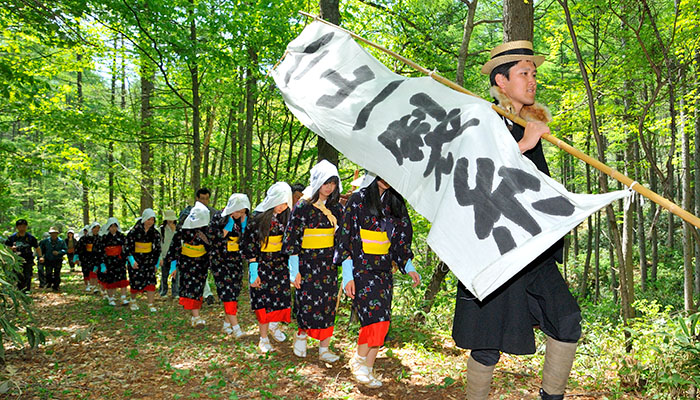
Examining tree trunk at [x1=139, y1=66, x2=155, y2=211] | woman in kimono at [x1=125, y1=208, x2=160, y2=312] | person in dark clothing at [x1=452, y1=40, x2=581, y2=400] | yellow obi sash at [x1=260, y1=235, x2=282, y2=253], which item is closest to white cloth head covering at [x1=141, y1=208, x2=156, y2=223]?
woman in kimono at [x1=125, y1=208, x2=160, y2=312]

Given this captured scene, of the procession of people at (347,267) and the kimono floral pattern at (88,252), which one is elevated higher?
the procession of people at (347,267)

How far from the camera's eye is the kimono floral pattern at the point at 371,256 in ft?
17.0

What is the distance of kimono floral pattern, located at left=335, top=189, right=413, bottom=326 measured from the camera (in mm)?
5176

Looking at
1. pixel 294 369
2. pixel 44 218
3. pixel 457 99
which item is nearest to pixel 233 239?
pixel 294 369

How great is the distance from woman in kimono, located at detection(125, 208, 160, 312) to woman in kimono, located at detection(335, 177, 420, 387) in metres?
7.29

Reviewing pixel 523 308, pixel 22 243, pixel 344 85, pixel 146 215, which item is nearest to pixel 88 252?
pixel 22 243

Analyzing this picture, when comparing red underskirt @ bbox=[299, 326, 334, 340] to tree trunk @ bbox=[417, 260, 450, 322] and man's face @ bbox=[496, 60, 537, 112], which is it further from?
man's face @ bbox=[496, 60, 537, 112]

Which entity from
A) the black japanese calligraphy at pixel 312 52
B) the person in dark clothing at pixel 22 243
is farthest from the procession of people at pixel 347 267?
the person in dark clothing at pixel 22 243

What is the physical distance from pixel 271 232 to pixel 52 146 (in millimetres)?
8755

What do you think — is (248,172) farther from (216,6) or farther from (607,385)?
(607,385)

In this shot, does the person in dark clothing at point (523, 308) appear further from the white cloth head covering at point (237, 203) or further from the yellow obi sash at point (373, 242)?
the white cloth head covering at point (237, 203)

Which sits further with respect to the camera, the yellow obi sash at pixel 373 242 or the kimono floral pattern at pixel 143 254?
the kimono floral pattern at pixel 143 254

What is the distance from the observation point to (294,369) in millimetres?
6023

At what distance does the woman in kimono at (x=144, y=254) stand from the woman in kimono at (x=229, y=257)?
12.3 ft
